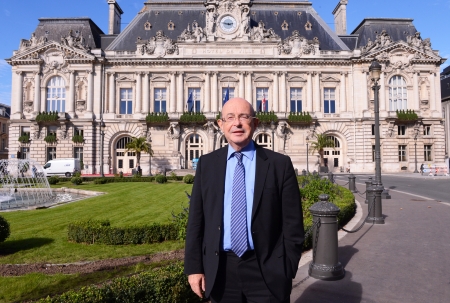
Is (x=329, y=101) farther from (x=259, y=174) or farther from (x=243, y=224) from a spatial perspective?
(x=243, y=224)

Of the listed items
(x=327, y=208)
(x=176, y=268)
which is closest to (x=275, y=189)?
(x=176, y=268)

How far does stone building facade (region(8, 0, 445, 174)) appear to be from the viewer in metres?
42.6

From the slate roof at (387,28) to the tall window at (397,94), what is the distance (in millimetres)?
6038

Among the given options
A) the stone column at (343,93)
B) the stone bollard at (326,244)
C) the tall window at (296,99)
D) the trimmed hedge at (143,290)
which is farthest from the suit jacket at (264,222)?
the stone column at (343,93)

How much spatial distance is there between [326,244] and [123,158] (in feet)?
134

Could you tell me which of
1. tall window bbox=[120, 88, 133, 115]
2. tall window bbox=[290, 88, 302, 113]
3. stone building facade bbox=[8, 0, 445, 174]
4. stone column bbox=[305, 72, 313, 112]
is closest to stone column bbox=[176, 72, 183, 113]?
stone building facade bbox=[8, 0, 445, 174]

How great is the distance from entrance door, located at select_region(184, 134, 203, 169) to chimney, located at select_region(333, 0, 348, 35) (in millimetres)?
27720

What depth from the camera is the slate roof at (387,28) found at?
45688 mm

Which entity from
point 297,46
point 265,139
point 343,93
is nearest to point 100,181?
point 265,139

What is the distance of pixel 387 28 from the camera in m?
46.2

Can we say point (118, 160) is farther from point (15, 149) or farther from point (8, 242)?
point (8, 242)

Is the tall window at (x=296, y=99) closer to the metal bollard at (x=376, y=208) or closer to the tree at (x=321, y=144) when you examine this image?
the tree at (x=321, y=144)

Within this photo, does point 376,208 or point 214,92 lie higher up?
point 214,92

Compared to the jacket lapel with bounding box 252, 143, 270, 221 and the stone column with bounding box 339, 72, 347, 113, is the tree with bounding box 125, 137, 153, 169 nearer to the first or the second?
the stone column with bounding box 339, 72, 347, 113
